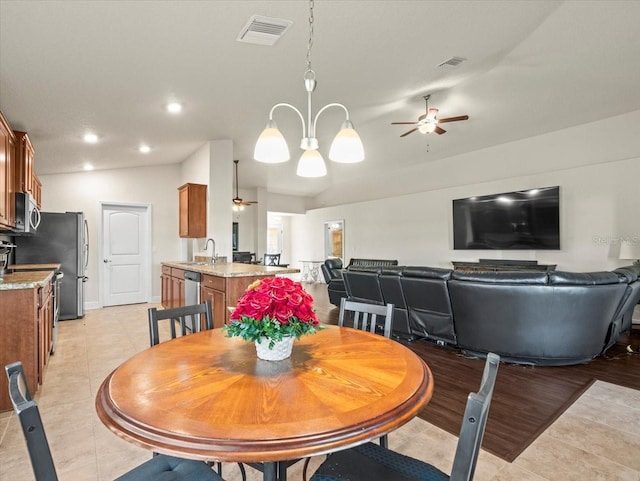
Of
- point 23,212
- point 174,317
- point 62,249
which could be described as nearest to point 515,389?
point 174,317

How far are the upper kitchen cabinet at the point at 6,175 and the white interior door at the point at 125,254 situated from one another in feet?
11.4

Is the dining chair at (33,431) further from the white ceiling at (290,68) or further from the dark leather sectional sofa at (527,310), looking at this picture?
the dark leather sectional sofa at (527,310)

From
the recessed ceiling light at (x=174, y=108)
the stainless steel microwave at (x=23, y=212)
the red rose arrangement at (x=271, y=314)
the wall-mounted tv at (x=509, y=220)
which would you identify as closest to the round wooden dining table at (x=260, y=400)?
the red rose arrangement at (x=271, y=314)

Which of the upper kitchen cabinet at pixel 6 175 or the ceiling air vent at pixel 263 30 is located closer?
the ceiling air vent at pixel 263 30

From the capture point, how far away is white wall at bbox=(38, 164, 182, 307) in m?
6.20

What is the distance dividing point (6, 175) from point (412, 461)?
3759 millimetres

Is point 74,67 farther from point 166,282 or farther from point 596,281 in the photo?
point 596,281

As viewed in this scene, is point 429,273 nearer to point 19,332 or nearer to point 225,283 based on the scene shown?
point 225,283

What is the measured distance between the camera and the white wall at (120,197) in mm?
6203

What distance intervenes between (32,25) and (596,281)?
4.56 meters

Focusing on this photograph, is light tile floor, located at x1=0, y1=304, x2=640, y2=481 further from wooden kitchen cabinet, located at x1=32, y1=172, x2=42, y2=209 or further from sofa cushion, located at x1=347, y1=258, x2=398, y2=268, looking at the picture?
sofa cushion, located at x1=347, y1=258, x2=398, y2=268

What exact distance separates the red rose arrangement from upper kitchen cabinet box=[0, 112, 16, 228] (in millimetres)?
2734

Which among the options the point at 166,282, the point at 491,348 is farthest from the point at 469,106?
the point at 166,282

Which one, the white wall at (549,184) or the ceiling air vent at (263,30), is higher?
the ceiling air vent at (263,30)
